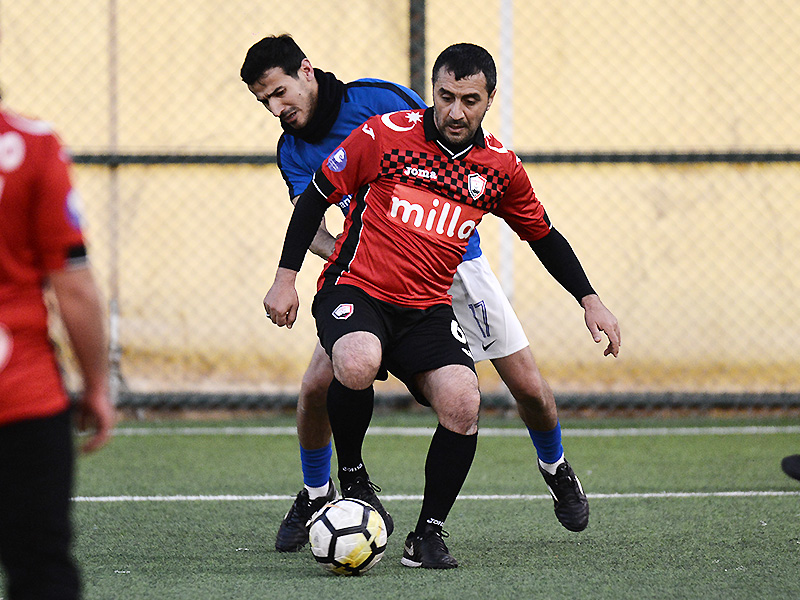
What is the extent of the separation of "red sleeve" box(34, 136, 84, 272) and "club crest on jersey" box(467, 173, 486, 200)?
1.88 m

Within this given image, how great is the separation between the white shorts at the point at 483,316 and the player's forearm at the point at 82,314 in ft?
7.32

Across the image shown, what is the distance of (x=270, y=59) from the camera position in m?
3.80

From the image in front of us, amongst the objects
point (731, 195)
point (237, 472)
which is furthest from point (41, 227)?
point (731, 195)

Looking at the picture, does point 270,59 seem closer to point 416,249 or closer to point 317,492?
point 416,249

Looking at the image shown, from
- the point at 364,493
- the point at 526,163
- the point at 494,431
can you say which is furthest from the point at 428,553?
the point at 526,163

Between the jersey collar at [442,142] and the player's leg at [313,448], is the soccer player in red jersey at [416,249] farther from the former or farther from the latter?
the player's leg at [313,448]

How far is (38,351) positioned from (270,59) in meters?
2.11

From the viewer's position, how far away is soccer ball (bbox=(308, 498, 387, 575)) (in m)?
3.24

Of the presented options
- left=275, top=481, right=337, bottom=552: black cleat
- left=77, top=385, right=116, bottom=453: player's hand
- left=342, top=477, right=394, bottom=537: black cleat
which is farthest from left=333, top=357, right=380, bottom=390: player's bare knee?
left=77, top=385, right=116, bottom=453: player's hand

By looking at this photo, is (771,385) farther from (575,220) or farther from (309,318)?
(309,318)

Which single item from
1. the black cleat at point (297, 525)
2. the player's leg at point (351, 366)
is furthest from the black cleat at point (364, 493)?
the black cleat at point (297, 525)

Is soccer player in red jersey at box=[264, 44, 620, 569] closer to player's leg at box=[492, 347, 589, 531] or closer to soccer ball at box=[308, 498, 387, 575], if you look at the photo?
soccer ball at box=[308, 498, 387, 575]

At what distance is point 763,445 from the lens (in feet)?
20.1

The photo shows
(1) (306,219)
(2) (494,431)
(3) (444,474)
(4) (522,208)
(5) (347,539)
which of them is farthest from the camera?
(2) (494,431)
